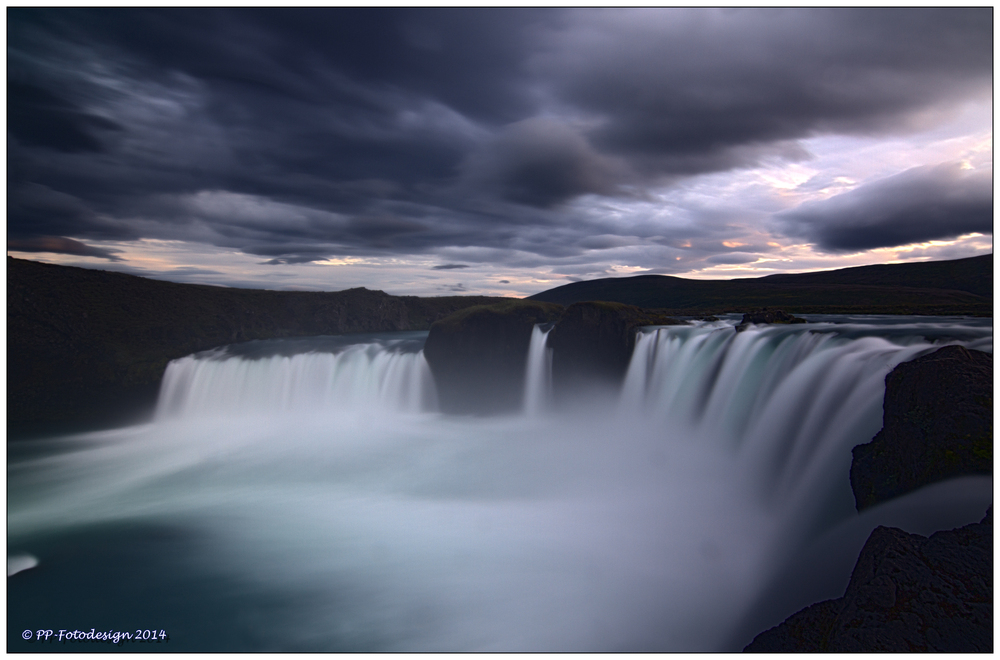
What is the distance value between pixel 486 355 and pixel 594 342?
5463 mm

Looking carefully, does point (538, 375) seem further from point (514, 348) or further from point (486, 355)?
point (486, 355)

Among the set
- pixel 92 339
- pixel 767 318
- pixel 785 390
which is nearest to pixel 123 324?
pixel 92 339

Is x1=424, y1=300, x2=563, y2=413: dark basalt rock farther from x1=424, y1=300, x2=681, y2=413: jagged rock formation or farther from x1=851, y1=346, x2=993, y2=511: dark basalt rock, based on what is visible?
x1=851, y1=346, x2=993, y2=511: dark basalt rock

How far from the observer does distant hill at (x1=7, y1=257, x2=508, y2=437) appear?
787 inches

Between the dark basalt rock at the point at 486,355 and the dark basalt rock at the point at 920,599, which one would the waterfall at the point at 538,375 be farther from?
the dark basalt rock at the point at 920,599

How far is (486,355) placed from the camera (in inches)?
739

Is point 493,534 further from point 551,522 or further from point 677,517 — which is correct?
point 677,517

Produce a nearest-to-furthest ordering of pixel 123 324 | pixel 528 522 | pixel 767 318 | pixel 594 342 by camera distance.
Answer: pixel 528 522 → pixel 767 318 → pixel 594 342 → pixel 123 324

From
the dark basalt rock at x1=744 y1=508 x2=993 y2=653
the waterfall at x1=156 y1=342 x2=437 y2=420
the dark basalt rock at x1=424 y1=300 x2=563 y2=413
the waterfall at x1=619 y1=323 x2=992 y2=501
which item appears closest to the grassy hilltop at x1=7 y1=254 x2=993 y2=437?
the waterfall at x1=156 y1=342 x2=437 y2=420

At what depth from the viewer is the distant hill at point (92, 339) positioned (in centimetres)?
2000

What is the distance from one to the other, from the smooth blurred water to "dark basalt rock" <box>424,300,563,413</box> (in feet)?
12.1

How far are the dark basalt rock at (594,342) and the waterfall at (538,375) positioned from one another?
48 centimetres

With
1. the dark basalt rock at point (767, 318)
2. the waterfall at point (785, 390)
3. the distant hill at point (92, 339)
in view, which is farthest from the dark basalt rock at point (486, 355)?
the distant hill at point (92, 339)

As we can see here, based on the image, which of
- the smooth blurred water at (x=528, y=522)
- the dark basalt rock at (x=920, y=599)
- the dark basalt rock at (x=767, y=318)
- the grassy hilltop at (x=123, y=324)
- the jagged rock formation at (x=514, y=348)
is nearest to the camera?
the dark basalt rock at (x=920, y=599)
